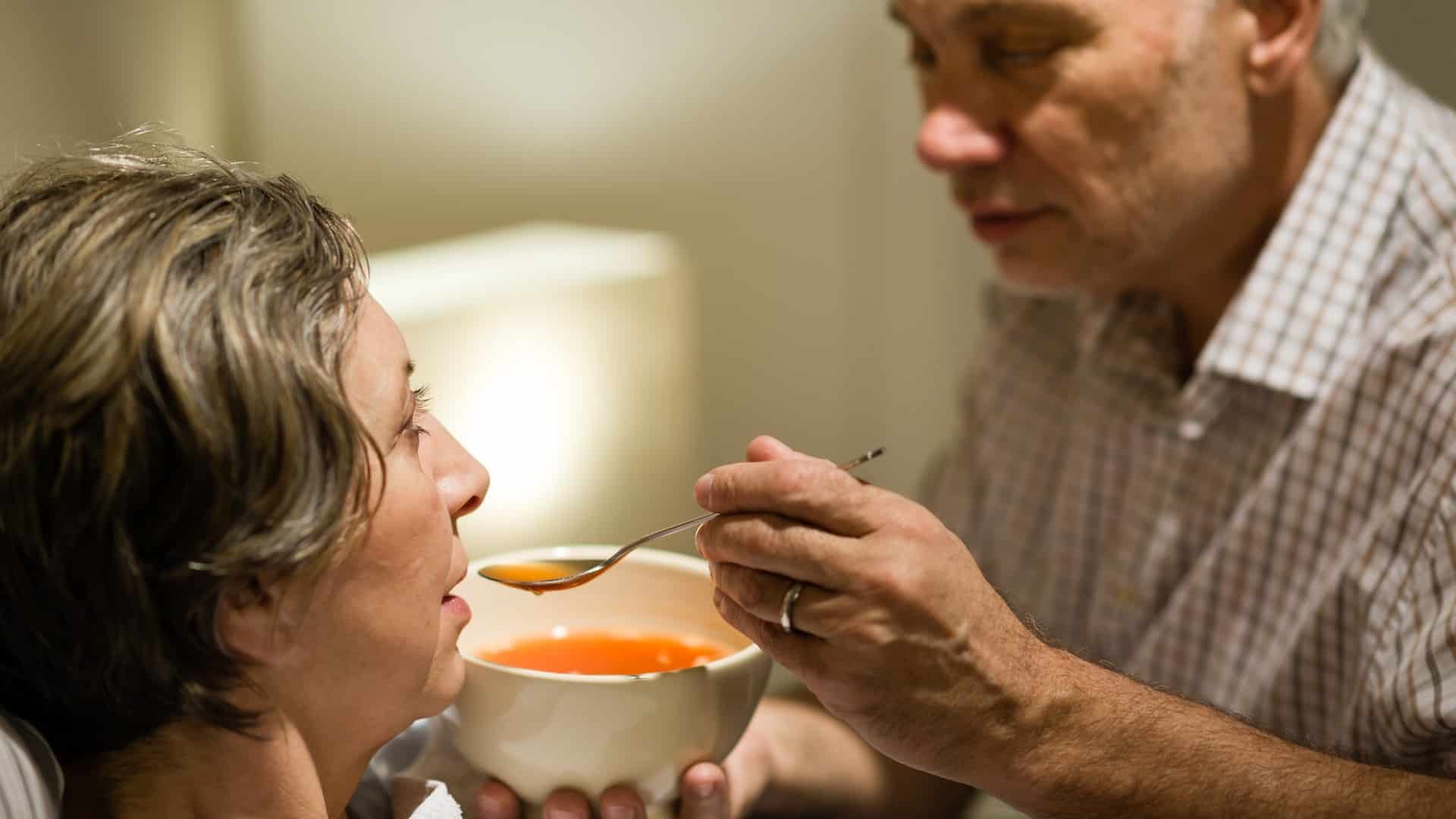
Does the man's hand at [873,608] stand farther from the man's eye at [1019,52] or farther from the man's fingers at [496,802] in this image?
the man's eye at [1019,52]

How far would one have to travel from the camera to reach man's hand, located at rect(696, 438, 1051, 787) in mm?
870

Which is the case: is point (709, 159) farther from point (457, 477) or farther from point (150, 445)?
point (150, 445)

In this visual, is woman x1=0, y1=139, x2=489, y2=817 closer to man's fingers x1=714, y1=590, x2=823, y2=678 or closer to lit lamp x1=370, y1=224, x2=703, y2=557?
man's fingers x1=714, y1=590, x2=823, y2=678

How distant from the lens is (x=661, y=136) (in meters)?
1.91

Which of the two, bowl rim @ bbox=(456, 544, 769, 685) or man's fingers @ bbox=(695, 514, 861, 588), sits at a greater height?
man's fingers @ bbox=(695, 514, 861, 588)

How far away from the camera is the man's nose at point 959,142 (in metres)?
1.49

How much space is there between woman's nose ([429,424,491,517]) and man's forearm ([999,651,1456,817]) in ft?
1.40

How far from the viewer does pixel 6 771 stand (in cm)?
68

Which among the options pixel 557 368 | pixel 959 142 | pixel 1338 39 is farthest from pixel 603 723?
pixel 1338 39

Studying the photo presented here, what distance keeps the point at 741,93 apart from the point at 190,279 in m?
1.37

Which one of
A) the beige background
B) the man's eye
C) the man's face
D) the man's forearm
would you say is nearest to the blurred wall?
the beige background

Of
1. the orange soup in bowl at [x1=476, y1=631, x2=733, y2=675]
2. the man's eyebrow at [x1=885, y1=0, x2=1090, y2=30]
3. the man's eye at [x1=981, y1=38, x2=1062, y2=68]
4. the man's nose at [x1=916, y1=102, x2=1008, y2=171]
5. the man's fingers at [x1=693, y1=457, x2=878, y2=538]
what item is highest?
the man's eyebrow at [x1=885, y1=0, x2=1090, y2=30]

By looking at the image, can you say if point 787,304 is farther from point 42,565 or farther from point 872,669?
point 42,565

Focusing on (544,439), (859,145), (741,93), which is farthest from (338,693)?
(859,145)
